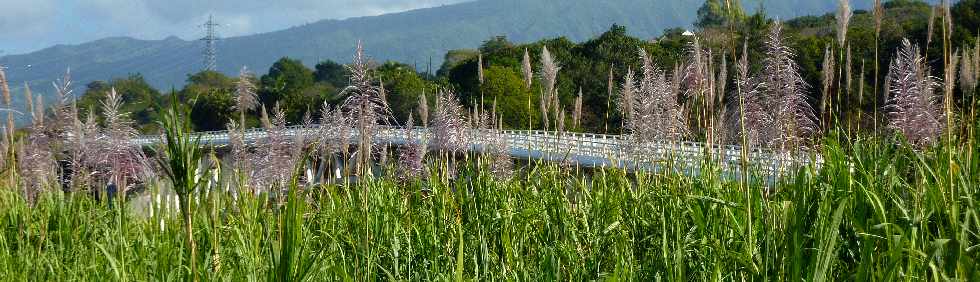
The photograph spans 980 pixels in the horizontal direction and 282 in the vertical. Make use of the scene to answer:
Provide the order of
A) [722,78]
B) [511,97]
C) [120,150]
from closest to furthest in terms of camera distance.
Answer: [722,78] < [120,150] < [511,97]

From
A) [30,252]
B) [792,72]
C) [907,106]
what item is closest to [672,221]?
[792,72]

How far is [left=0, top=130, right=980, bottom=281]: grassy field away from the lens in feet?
10.6

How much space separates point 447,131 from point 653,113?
1.67 m

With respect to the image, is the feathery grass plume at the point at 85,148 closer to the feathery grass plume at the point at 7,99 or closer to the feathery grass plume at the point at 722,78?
the feathery grass plume at the point at 7,99

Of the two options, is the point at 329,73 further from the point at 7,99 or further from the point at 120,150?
the point at 7,99

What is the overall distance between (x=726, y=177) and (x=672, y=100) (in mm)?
1370

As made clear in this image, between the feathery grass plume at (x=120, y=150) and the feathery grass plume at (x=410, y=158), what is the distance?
171 centimetres

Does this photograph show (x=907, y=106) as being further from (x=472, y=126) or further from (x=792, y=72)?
(x=472, y=126)

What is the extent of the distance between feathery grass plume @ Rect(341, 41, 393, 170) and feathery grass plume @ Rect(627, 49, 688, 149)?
1.69 meters

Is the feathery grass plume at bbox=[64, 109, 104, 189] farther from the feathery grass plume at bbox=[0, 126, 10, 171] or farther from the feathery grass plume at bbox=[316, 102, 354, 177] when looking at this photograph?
the feathery grass plume at bbox=[316, 102, 354, 177]

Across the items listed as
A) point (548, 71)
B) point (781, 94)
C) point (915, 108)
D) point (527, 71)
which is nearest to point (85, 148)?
point (527, 71)

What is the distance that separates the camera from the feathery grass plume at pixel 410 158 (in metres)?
6.98

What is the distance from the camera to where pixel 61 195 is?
6312mm

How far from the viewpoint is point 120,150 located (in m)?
6.85
